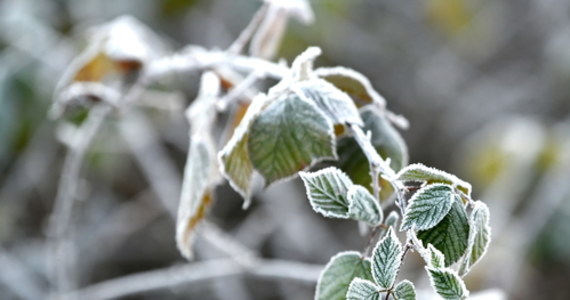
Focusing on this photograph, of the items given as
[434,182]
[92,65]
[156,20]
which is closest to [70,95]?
[92,65]

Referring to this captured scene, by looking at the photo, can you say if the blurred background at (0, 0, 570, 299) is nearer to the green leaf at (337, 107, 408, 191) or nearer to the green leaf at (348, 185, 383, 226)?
the green leaf at (337, 107, 408, 191)

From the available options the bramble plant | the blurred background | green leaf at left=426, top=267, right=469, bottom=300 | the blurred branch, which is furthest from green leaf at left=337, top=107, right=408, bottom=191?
the blurred background

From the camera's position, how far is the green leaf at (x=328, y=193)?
500mm

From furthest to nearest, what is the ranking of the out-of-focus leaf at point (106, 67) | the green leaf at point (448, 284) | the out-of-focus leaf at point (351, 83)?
the out-of-focus leaf at point (106, 67), the out-of-focus leaf at point (351, 83), the green leaf at point (448, 284)

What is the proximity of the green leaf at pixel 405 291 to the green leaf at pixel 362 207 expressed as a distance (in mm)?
57

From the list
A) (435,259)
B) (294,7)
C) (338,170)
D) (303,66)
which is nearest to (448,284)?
(435,259)

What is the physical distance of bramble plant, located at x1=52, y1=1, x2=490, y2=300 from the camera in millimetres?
467

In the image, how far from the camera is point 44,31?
1730 millimetres

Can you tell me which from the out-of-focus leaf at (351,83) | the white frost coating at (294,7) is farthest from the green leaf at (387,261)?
the white frost coating at (294,7)

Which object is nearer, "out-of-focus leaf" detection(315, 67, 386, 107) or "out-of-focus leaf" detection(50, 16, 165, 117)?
"out-of-focus leaf" detection(315, 67, 386, 107)

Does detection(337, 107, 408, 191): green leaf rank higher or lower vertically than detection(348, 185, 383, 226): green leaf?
higher

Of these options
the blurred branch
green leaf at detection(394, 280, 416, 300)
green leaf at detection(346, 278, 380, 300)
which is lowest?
the blurred branch

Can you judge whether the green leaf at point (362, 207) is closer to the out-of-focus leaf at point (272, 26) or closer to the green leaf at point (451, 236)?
the green leaf at point (451, 236)

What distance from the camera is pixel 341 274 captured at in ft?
1.83
